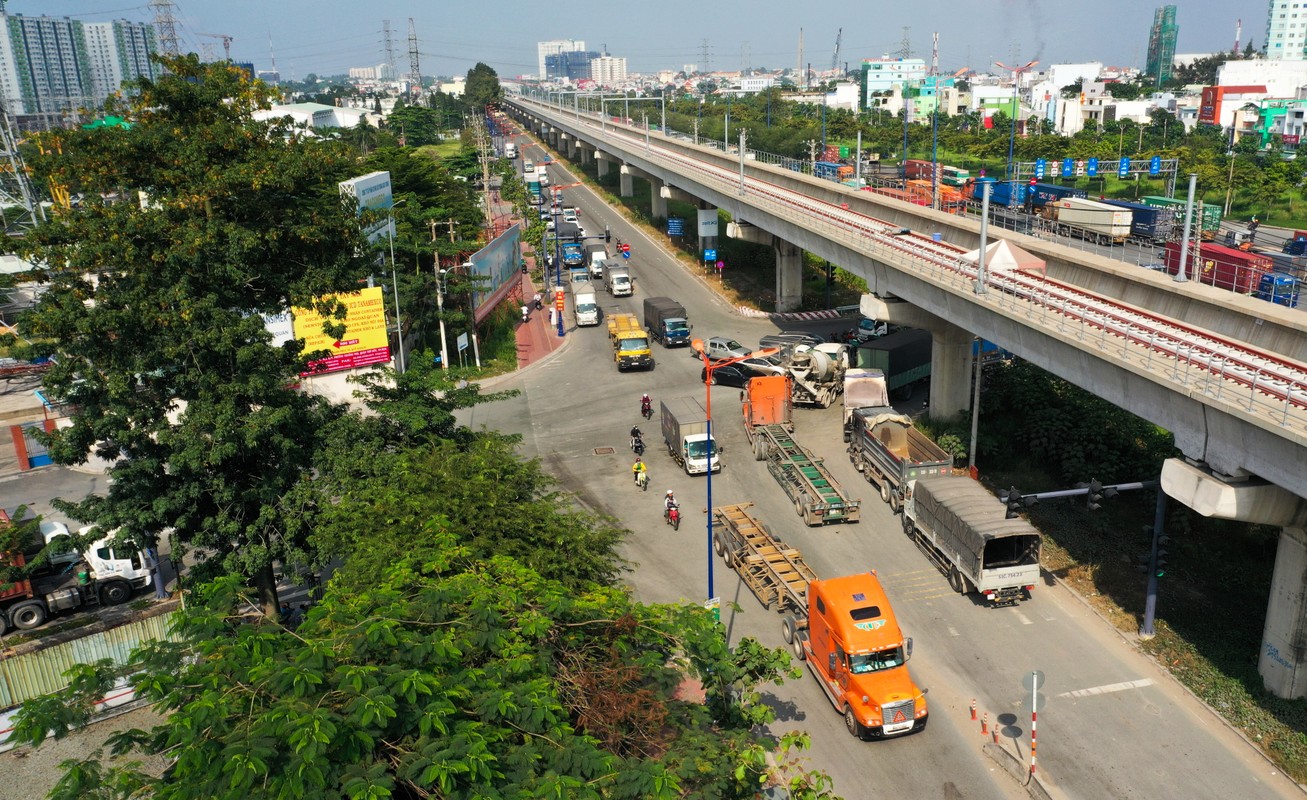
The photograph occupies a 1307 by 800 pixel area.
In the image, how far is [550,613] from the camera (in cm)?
1466

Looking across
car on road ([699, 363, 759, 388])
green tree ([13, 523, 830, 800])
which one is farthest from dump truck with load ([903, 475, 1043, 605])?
car on road ([699, 363, 759, 388])

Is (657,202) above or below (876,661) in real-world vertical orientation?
above

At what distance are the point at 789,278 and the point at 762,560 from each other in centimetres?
3472

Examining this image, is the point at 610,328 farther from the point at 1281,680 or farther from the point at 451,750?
the point at 451,750

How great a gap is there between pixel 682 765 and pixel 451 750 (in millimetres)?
3218

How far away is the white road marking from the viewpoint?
21047 millimetres

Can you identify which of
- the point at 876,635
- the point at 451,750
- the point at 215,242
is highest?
the point at 215,242

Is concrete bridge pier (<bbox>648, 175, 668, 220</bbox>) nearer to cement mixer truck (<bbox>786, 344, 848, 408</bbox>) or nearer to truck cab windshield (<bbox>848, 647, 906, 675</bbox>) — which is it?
cement mixer truck (<bbox>786, 344, 848, 408</bbox>)

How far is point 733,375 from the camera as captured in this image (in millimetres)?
43844

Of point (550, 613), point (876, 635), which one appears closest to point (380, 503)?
point (550, 613)

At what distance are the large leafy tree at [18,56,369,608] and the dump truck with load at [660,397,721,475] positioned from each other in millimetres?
14866

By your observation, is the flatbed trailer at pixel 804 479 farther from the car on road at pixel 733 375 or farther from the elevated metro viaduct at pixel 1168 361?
the car on road at pixel 733 375

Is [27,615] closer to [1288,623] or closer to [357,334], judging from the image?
[357,334]

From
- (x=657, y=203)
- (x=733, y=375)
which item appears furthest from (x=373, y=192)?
(x=657, y=203)
